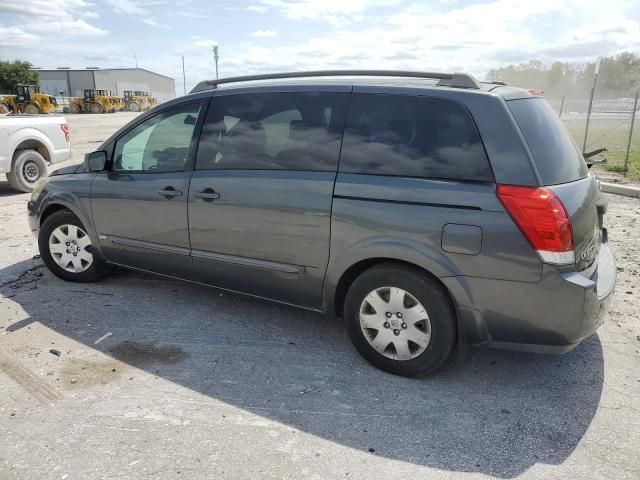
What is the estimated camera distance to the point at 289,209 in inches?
139

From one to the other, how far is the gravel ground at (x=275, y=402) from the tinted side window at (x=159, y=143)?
3.94ft

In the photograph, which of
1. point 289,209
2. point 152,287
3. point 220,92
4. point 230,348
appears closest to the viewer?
point 289,209

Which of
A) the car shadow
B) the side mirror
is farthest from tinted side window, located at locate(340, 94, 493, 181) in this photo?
the side mirror

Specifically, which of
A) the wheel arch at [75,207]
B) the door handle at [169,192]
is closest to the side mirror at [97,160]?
the wheel arch at [75,207]

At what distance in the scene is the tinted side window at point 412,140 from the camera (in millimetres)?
3023

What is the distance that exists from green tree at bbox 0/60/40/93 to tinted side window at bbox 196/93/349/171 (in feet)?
241

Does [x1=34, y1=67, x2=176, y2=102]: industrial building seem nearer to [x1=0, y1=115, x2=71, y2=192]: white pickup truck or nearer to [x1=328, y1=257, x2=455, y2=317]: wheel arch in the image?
[x1=0, y1=115, x2=71, y2=192]: white pickup truck

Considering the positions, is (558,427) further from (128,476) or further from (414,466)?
(128,476)

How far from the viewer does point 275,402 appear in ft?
10.3

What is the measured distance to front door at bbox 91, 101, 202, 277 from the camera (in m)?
4.10

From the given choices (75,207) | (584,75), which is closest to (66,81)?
(584,75)

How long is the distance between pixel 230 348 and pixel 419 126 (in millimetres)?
2003

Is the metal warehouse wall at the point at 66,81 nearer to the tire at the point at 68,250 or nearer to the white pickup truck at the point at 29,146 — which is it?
the white pickup truck at the point at 29,146

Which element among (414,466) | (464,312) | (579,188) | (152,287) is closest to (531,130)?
(579,188)
